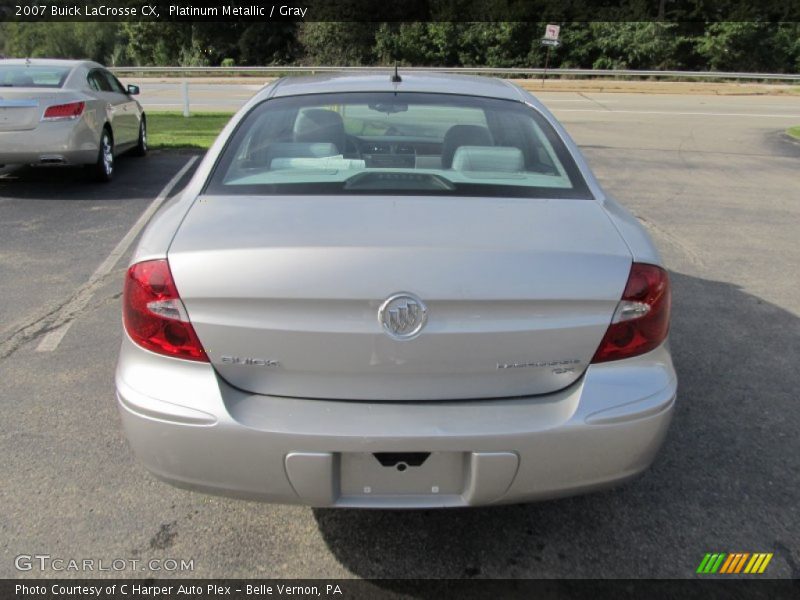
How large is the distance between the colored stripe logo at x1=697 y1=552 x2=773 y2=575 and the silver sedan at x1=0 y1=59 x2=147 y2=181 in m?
8.04

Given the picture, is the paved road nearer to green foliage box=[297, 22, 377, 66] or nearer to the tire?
the tire

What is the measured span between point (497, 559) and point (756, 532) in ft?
3.33

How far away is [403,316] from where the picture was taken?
6.91 ft

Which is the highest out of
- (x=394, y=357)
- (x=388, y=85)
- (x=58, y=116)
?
(x=388, y=85)

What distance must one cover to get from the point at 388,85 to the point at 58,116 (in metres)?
6.29

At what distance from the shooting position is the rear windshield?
8.57 meters

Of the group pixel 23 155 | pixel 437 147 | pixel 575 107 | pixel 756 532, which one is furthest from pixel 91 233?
pixel 575 107

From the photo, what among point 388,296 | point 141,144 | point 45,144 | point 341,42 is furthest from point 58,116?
point 341,42

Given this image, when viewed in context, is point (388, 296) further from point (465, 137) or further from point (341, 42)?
point (341, 42)

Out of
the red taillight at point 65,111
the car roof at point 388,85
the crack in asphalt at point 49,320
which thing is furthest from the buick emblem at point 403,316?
the red taillight at point 65,111

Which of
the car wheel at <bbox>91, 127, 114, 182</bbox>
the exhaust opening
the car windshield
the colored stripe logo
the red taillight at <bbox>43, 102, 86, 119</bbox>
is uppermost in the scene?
the car windshield

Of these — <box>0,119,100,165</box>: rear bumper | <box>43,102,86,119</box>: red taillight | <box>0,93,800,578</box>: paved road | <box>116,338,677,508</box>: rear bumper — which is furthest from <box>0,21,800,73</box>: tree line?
<box>116,338,677,508</box>: rear bumper

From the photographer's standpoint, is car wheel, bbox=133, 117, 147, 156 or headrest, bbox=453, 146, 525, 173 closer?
headrest, bbox=453, 146, 525, 173

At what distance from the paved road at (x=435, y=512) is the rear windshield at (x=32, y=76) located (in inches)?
123
